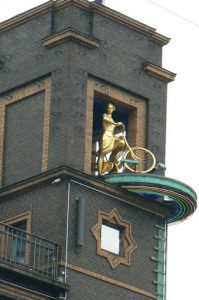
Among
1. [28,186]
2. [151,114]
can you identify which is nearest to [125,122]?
[151,114]

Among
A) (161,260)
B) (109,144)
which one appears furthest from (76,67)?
(161,260)

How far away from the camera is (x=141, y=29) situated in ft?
286

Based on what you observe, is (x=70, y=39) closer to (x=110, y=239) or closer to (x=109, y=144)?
(x=109, y=144)

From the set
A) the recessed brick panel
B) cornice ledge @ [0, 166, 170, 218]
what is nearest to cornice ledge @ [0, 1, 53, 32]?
the recessed brick panel

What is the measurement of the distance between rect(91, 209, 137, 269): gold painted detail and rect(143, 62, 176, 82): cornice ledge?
7208mm

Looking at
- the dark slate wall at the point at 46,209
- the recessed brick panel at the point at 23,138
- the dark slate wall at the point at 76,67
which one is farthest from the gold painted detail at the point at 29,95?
the dark slate wall at the point at 46,209

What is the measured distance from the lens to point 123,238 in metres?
83.1

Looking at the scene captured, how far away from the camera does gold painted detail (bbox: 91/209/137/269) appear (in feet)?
269

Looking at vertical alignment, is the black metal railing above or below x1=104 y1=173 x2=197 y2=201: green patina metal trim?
below

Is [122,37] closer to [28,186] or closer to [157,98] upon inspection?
[157,98]

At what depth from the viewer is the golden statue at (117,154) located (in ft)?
278

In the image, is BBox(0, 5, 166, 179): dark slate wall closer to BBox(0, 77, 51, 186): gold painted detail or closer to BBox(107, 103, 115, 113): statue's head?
BBox(0, 77, 51, 186): gold painted detail

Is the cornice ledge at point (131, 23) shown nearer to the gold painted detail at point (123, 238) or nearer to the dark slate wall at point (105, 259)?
the dark slate wall at point (105, 259)

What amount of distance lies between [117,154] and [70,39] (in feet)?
17.0
